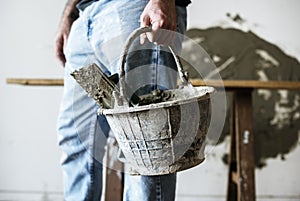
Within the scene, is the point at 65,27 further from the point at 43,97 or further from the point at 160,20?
the point at 43,97

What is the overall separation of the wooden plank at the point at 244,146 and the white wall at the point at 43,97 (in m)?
0.47

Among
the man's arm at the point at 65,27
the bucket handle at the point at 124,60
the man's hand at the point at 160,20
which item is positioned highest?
the man's arm at the point at 65,27

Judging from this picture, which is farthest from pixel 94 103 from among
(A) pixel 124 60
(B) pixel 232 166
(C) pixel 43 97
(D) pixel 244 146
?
(C) pixel 43 97

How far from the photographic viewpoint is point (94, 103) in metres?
0.96

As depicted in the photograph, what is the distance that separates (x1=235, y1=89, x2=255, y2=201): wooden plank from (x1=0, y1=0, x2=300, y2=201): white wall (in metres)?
0.47

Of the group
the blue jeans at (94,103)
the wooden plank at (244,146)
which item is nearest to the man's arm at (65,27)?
the blue jeans at (94,103)

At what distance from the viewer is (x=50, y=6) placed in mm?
1969

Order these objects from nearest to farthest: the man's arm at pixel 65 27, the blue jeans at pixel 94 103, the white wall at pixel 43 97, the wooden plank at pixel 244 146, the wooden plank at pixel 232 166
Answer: the blue jeans at pixel 94 103 → the man's arm at pixel 65 27 → the wooden plank at pixel 244 146 → the wooden plank at pixel 232 166 → the white wall at pixel 43 97

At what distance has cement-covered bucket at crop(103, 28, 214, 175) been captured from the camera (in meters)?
0.66

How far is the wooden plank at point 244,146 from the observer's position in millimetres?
1462

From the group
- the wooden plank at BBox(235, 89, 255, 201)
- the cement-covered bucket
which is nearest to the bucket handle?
the cement-covered bucket

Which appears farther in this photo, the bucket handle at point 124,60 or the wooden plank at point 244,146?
the wooden plank at point 244,146

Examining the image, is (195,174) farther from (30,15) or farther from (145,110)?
(145,110)

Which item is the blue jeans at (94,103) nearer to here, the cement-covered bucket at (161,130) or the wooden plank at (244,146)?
the cement-covered bucket at (161,130)
